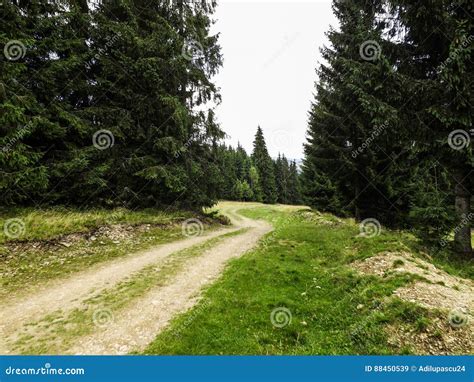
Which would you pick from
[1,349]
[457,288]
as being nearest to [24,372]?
[1,349]

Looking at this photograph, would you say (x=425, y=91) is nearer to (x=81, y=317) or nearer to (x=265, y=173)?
(x=81, y=317)

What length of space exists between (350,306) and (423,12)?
10.1 meters

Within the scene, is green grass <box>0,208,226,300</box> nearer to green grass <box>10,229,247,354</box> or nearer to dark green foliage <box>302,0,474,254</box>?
green grass <box>10,229,247,354</box>

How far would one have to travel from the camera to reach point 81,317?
6254 millimetres

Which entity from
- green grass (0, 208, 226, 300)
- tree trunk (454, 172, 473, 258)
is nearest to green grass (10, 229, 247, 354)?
green grass (0, 208, 226, 300)

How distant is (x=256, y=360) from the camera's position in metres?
4.92

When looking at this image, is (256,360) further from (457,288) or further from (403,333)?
(457,288)

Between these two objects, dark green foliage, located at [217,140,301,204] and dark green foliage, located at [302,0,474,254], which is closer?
dark green foliage, located at [302,0,474,254]

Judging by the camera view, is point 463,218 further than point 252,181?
No

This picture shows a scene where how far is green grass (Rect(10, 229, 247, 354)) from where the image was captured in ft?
17.1

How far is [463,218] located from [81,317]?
43.0 feet

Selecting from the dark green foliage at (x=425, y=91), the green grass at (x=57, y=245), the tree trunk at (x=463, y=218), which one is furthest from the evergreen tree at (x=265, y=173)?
the tree trunk at (x=463, y=218)

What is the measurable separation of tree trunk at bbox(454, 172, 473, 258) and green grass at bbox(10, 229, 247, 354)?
429 inches

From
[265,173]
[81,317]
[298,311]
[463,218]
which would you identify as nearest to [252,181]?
[265,173]
